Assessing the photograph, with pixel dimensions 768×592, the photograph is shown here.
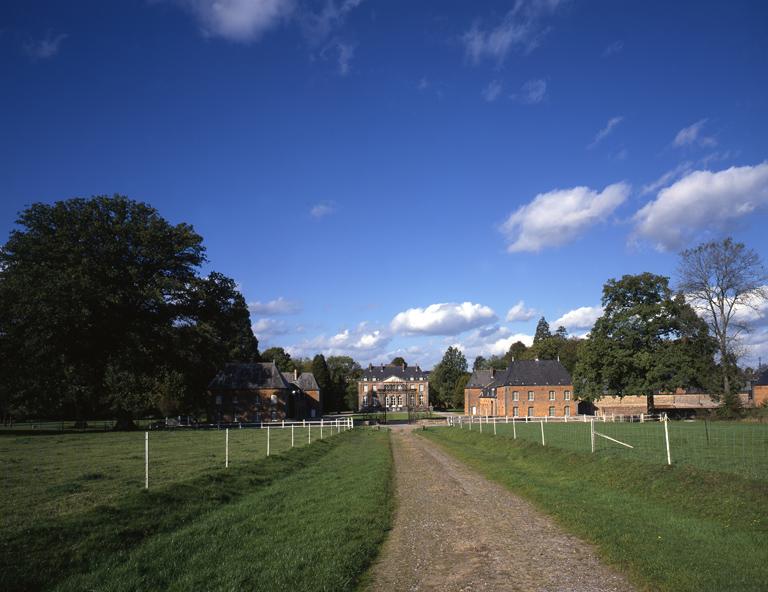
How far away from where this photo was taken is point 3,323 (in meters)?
41.8

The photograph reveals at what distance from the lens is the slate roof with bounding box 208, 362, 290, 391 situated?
67.9 meters

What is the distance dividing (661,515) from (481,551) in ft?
14.5

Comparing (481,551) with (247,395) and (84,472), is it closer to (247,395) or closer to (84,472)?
(84,472)

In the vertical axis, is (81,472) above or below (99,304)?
below

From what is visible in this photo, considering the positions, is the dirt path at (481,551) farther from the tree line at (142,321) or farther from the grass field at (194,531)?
the tree line at (142,321)

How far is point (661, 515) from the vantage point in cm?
1097

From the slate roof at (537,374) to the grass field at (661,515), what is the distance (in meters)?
A: 62.4

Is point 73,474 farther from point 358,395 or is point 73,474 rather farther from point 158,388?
point 358,395

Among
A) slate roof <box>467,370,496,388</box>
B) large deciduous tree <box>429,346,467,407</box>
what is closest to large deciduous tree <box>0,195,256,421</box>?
slate roof <box>467,370,496,388</box>

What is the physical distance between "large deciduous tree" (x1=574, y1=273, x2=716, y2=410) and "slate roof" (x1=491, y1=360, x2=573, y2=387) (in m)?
18.4

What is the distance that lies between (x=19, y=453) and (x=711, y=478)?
28.0 m

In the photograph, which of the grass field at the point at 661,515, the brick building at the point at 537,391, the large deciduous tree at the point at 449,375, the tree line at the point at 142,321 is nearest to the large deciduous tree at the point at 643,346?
the tree line at the point at 142,321

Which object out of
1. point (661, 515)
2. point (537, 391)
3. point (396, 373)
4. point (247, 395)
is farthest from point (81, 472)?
point (396, 373)

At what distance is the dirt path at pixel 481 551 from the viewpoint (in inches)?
286
